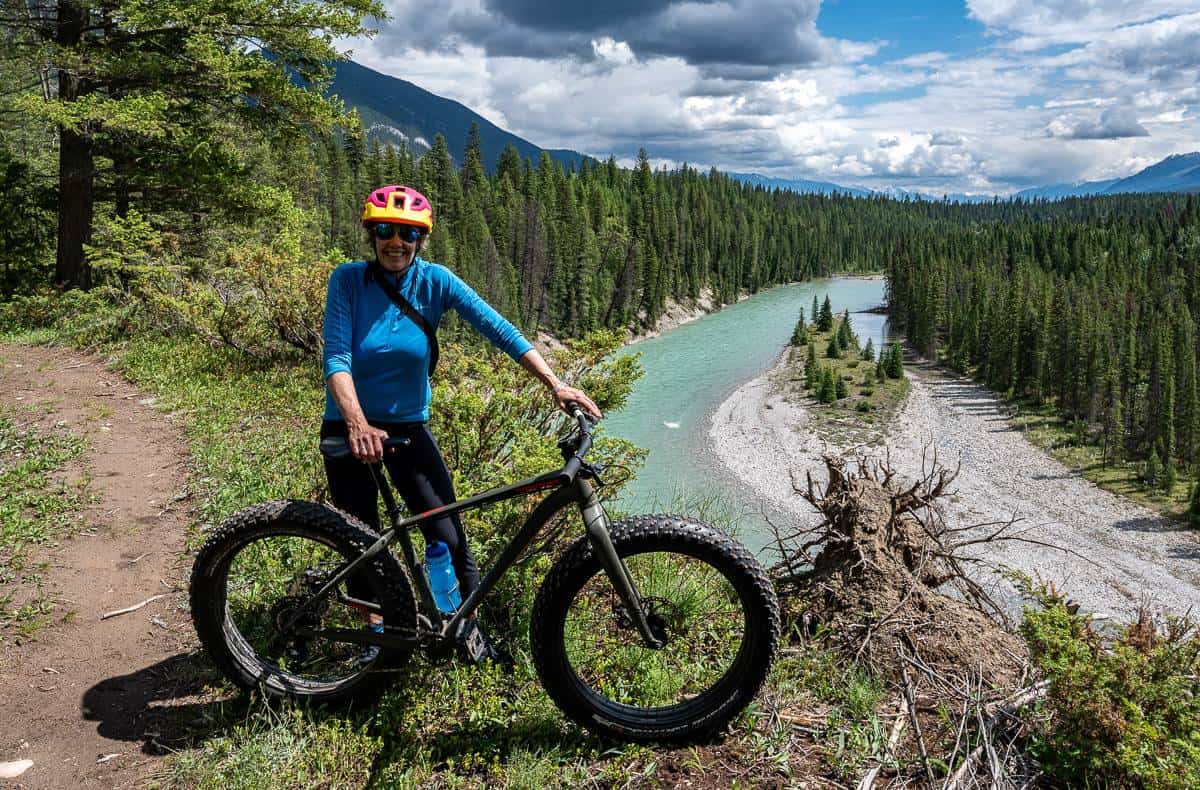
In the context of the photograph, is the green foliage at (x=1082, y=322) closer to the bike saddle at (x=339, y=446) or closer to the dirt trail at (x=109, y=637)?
the dirt trail at (x=109, y=637)

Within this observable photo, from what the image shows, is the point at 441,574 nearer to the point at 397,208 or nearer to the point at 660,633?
the point at 660,633

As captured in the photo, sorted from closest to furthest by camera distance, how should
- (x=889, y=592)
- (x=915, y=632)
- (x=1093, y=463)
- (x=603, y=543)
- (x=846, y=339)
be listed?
(x=603, y=543) → (x=915, y=632) → (x=889, y=592) → (x=1093, y=463) → (x=846, y=339)

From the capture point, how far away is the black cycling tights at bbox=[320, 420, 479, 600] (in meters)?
3.69

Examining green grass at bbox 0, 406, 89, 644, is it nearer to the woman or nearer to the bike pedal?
the woman

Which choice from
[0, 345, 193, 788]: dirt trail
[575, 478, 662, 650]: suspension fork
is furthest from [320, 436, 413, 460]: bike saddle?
[0, 345, 193, 788]: dirt trail

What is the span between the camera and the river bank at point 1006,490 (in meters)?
37.8

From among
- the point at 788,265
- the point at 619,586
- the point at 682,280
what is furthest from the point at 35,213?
the point at 788,265

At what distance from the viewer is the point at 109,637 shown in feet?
14.7

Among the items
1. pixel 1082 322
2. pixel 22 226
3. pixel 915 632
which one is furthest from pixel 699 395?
pixel 915 632

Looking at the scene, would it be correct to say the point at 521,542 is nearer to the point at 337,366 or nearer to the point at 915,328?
the point at 337,366

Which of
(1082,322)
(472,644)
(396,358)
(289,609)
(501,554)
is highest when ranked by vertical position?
(396,358)

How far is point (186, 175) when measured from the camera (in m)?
14.4

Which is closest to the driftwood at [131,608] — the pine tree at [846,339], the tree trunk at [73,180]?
the tree trunk at [73,180]

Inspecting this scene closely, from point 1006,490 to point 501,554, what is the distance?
5417cm
